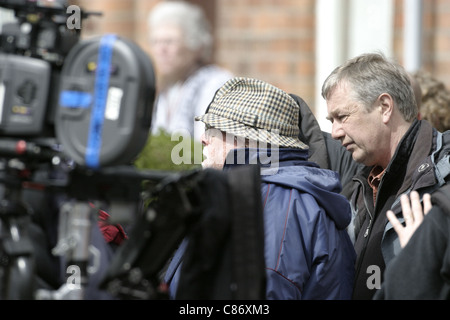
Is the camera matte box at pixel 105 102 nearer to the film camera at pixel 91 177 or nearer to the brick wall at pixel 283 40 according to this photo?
the film camera at pixel 91 177

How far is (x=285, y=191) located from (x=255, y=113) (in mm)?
314

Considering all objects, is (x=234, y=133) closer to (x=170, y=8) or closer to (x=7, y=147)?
(x=7, y=147)

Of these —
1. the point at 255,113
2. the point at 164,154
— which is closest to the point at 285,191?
the point at 255,113

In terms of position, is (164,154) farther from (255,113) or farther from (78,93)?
(78,93)

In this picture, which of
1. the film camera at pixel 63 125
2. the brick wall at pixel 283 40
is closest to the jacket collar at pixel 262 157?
the film camera at pixel 63 125

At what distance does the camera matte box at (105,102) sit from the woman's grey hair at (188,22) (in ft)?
13.8

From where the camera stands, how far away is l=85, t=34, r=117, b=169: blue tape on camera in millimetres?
2156

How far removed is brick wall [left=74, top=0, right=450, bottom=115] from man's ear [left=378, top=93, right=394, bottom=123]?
2637 millimetres

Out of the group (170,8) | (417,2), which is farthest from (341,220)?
(170,8)

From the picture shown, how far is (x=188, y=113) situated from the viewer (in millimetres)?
6172

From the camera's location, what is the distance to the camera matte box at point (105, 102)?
214 cm

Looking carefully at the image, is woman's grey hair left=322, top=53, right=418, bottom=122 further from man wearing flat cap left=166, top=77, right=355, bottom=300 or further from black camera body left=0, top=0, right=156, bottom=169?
black camera body left=0, top=0, right=156, bottom=169

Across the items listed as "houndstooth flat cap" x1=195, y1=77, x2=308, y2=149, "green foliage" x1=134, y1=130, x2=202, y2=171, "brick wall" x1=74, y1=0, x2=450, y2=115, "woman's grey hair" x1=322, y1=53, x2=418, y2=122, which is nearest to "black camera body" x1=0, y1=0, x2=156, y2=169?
"houndstooth flat cap" x1=195, y1=77, x2=308, y2=149

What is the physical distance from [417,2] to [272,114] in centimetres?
289
